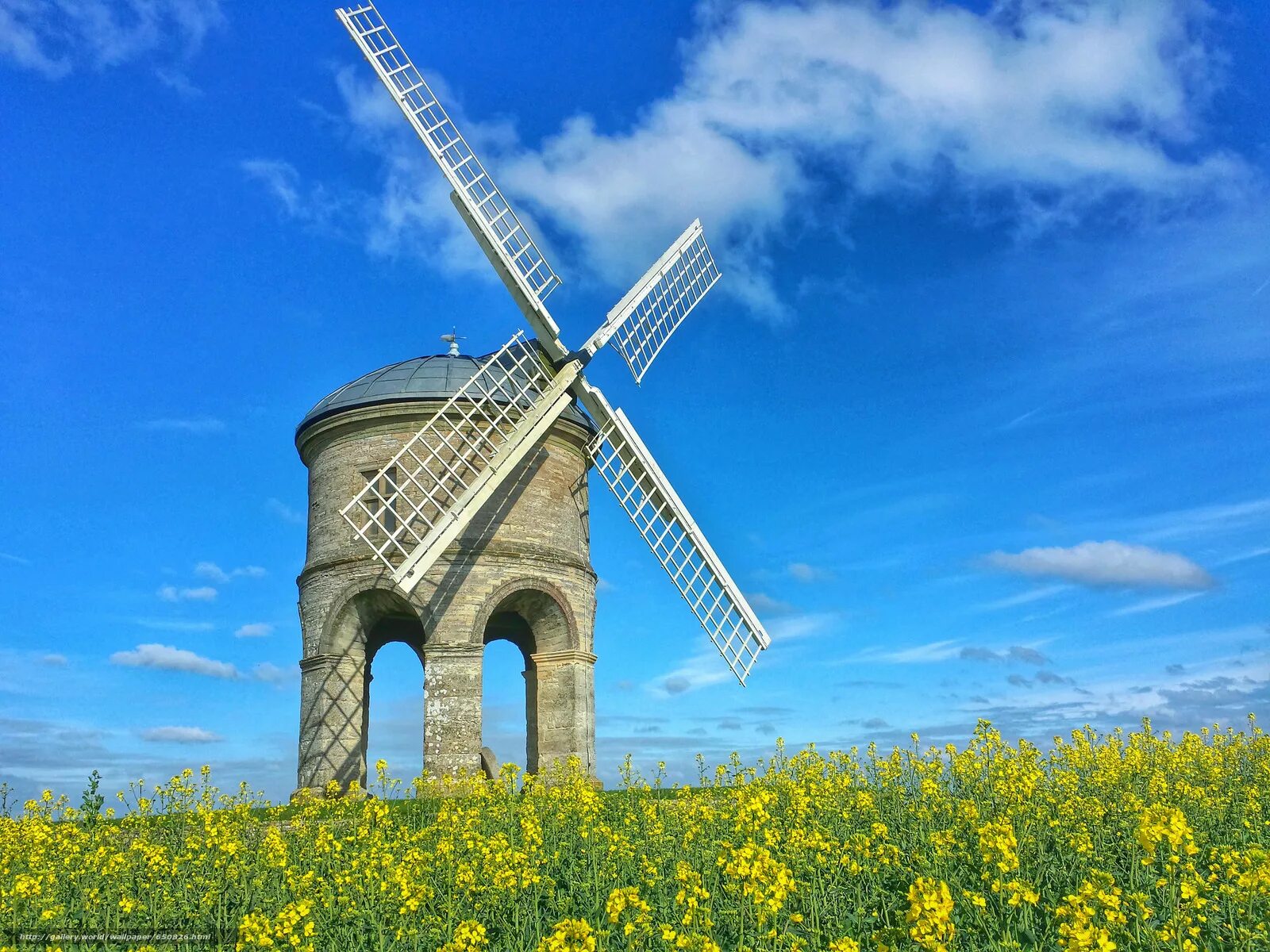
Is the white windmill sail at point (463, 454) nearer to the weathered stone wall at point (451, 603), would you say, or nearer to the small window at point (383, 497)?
the small window at point (383, 497)

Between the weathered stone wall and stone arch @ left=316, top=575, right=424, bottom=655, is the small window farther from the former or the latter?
stone arch @ left=316, top=575, right=424, bottom=655

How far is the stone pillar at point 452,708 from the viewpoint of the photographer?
65.9 ft

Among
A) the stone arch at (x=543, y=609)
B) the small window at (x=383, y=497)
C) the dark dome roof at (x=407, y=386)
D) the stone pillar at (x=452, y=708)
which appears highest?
the dark dome roof at (x=407, y=386)

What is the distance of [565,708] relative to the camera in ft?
71.9

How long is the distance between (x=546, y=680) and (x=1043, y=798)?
502 inches

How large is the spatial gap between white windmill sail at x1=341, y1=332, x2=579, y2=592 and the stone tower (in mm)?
572

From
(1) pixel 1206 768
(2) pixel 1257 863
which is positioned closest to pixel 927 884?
(2) pixel 1257 863

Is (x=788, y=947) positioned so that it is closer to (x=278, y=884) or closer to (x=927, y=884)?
(x=927, y=884)

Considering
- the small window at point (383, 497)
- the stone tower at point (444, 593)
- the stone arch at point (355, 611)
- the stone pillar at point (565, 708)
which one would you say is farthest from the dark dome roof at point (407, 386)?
the stone pillar at point (565, 708)

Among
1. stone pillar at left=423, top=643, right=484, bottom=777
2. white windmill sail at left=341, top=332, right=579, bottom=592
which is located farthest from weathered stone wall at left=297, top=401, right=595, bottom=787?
white windmill sail at left=341, top=332, right=579, bottom=592

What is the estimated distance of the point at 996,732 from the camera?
40.9 ft

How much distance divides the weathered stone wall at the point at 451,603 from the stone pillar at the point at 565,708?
26mm

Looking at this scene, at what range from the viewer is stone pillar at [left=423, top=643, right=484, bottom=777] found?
65.9 feet

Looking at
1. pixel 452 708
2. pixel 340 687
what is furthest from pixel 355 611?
pixel 452 708
